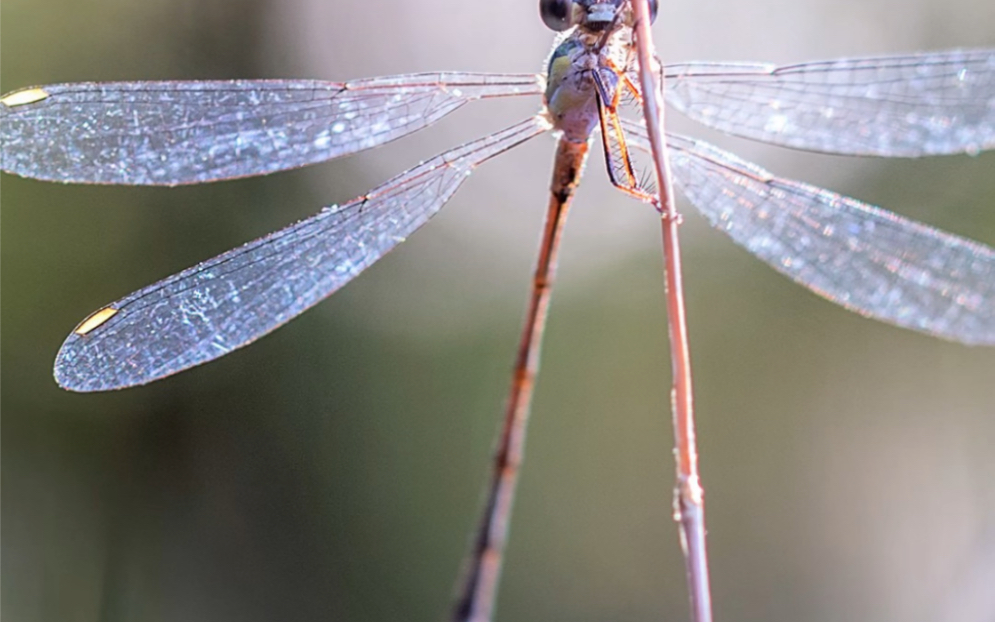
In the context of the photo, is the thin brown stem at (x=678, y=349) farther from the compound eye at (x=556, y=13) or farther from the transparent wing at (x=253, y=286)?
the transparent wing at (x=253, y=286)

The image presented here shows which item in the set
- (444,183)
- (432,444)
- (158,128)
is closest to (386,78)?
(444,183)

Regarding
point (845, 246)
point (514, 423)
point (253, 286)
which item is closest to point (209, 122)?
point (253, 286)

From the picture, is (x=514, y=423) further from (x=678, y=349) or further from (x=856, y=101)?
(x=856, y=101)

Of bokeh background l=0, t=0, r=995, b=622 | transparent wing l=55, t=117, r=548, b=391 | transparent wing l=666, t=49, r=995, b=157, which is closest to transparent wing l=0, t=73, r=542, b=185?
transparent wing l=55, t=117, r=548, b=391

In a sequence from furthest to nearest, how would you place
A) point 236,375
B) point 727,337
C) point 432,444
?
point 727,337 < point 432,444 < point 236,375

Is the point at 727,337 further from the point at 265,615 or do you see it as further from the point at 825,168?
the point at 265,615

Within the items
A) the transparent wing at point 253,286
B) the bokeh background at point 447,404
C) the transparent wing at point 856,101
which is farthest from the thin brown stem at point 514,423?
the bokeh background at point 447,404
